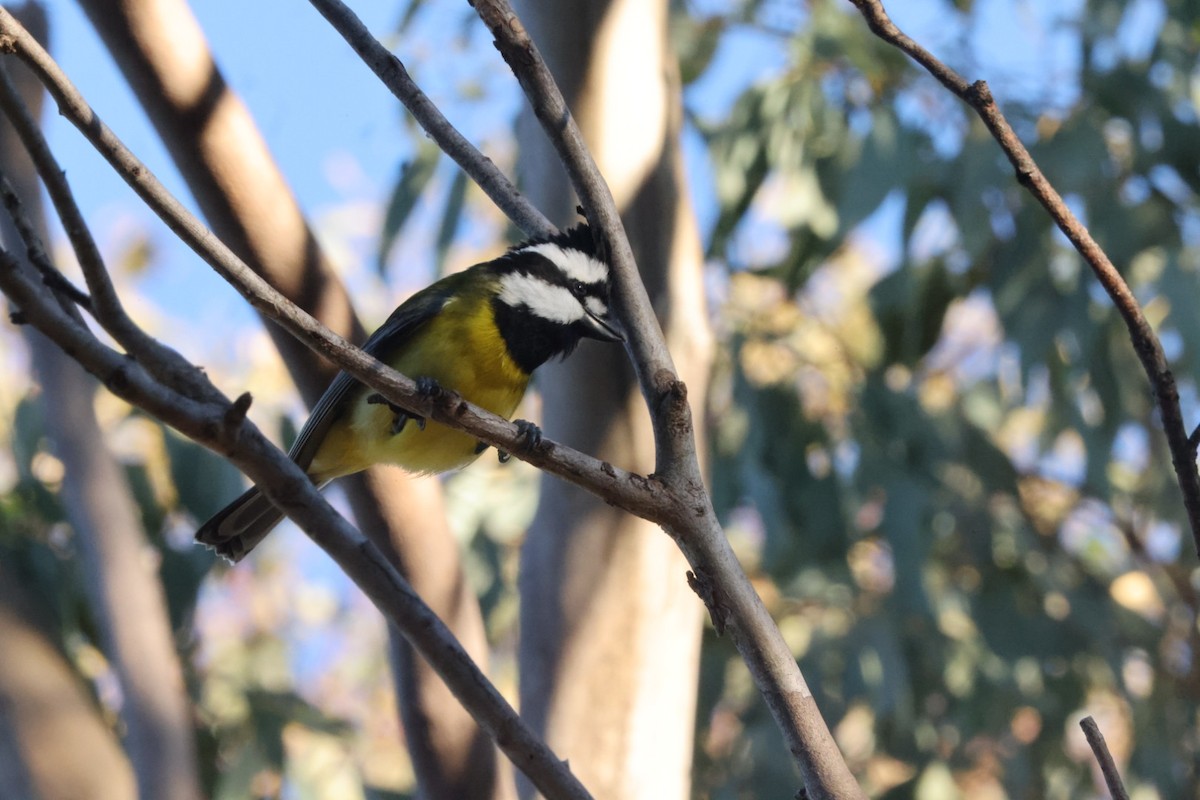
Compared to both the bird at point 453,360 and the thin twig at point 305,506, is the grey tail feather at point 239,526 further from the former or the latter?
the thin twig at point 305,506

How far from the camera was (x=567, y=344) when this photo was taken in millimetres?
2600

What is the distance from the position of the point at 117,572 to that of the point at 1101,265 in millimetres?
2058

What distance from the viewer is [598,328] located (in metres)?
2.52

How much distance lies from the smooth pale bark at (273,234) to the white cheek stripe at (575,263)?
46cm

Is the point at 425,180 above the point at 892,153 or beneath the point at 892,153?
above

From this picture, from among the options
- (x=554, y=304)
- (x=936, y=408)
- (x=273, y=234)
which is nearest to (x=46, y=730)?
(x=273, y=234)

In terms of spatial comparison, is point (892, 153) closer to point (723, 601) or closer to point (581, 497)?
point (581, 497)

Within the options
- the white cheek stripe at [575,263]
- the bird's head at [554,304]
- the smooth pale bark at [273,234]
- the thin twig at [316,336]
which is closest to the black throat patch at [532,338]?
the bird's head at [554,304]

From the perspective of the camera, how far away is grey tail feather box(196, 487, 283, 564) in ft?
8.46

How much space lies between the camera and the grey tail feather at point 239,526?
102 inches

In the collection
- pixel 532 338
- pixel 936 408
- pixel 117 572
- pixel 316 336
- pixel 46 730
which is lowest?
pixel 316 336

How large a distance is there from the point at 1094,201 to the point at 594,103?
6.64ft

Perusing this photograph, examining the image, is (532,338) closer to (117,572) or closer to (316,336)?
(117,572)

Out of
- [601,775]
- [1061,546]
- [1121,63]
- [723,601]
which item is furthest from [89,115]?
[1061,546]
